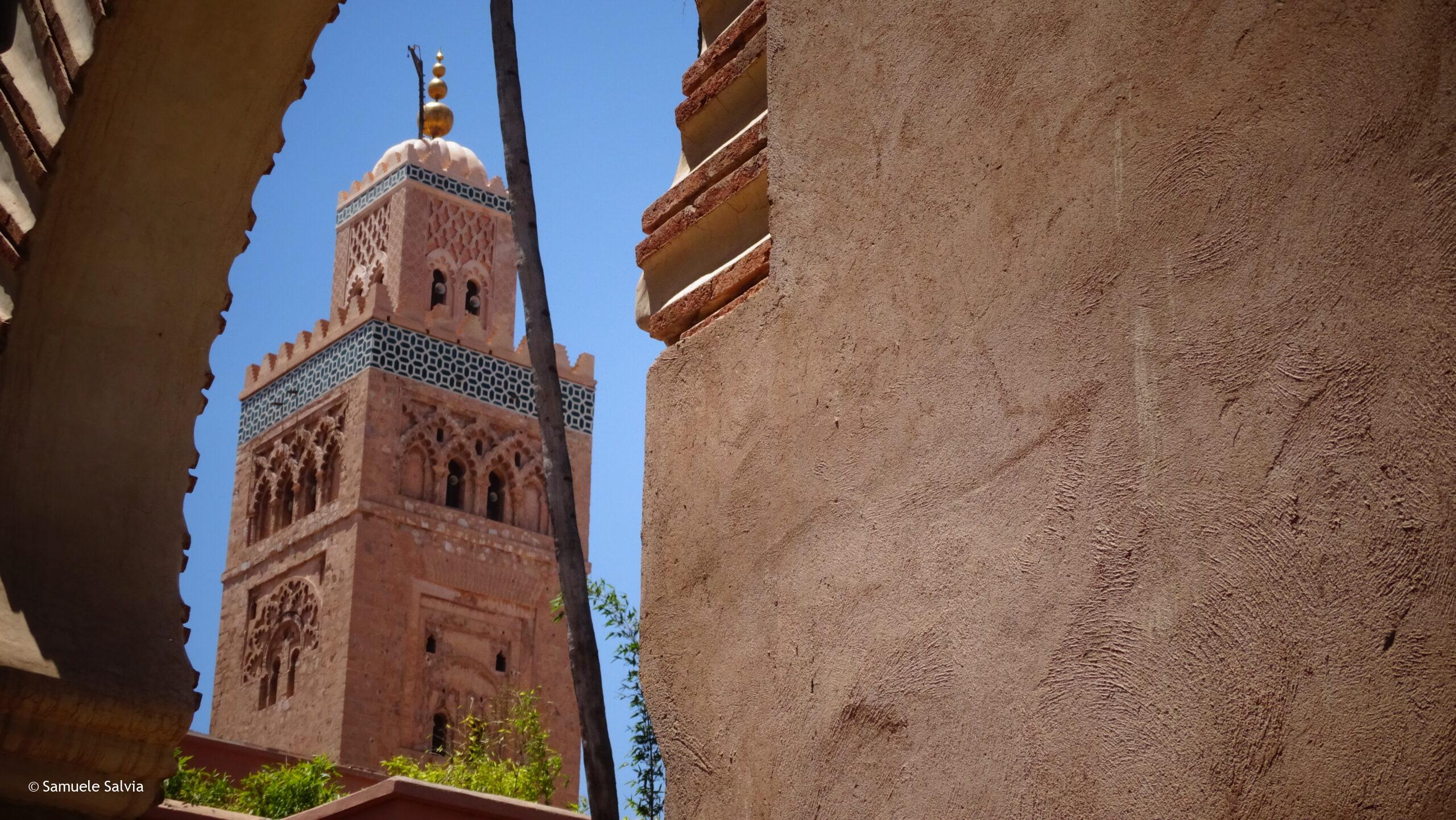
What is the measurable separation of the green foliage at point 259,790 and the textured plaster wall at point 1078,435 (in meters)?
6.17

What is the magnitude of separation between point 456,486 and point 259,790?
10434 millimetres

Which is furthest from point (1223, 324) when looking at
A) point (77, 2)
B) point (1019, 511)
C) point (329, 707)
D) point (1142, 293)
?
point (329, 707)

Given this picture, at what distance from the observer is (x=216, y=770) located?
842 cm

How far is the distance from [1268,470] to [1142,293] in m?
0.21

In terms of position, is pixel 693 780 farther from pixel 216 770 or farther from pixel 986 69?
pixel 216 770

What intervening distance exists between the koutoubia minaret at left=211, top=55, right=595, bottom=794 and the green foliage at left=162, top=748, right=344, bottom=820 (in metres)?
8.08

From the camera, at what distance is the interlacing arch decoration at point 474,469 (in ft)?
57.4

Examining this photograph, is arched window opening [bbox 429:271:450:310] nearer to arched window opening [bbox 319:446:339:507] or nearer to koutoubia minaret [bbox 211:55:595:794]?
koutoubia minaret [bbox 211:55:595:794]

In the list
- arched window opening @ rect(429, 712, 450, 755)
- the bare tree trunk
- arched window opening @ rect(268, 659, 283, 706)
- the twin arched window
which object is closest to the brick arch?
the bare tree trunk

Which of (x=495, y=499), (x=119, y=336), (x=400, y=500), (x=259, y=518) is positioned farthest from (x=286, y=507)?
(x=119, y=336)

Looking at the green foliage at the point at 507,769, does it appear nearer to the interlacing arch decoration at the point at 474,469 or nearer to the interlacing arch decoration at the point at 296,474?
the interlacing arch decoration at the point at 474,469

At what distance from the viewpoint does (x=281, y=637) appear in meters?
17.4

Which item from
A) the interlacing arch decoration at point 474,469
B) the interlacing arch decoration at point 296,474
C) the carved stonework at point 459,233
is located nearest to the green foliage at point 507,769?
the interlacing arch decoration at point 474,469

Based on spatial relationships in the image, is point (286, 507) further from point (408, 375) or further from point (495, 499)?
point (495, 499)
